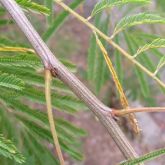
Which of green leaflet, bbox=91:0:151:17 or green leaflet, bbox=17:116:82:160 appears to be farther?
green leaflet, bbox=17:116:82:160

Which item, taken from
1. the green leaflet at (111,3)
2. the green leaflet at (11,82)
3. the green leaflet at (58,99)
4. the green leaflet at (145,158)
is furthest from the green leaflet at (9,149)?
the green leaflet at (111,3)

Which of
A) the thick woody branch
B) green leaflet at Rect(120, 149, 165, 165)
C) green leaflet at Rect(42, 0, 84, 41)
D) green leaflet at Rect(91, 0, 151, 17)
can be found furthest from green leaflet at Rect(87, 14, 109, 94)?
green leaflet at Rect(120, 149, 165, 165)

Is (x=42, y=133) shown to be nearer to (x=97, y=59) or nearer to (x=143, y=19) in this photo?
(x=97, y=59)

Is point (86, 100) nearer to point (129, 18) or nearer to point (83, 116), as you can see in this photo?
point (129, 18)

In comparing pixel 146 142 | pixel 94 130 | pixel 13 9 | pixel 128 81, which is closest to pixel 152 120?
pixel 146 142

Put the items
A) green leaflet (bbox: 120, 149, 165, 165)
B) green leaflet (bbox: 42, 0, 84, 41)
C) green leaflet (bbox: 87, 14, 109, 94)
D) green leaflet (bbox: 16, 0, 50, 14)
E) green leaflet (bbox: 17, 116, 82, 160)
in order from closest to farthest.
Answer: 1. green leaflet (bbox: 120, 149, 165, 165)
2. green leaflet (bbox: 16, 0, 50, 14)
3. green leaflet (bbox: 17, 116, 82, 160)
4. green leaflet (bbox: 42, 0, 84, 41)
5. green leaflet (bbox: 87, 14, 109, 94)

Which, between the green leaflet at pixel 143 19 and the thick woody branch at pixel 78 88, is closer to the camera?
the thick woody branch at pixel 78 88

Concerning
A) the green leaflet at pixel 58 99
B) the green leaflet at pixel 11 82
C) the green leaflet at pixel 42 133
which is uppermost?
the green leaflet at pixel 11 82

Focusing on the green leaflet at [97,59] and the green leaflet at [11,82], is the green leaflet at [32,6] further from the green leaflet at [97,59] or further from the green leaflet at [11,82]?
the green leaflet at [97,59]

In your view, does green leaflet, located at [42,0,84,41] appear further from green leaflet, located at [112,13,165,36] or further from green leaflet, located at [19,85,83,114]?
green leaflet, located at [112,13,165,36]
